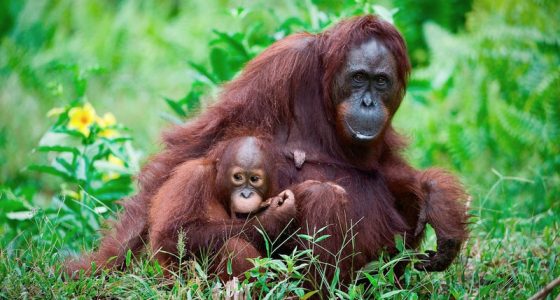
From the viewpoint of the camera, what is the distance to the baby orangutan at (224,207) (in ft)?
14.4

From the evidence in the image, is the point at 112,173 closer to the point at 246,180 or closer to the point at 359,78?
the point at 246,180

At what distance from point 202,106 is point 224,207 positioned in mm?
1042

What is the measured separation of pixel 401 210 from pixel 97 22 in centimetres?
802

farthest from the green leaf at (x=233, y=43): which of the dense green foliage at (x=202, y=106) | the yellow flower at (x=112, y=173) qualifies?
the yellow flower at (x=112, y=173)

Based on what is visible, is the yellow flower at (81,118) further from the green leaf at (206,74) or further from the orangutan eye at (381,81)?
the orangutan eye at (381,81)

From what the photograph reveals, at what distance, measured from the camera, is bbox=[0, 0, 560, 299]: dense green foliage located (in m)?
4.59

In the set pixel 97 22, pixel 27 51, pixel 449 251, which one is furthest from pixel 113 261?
pixel 97 22

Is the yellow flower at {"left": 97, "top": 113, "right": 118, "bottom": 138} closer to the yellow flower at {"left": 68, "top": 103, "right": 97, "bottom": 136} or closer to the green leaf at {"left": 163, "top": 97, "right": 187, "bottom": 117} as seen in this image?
the yellow flower at {"left": 68, "top": 103, "right": 97, "bottom": 136}

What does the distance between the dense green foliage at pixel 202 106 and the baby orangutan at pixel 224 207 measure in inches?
5.8

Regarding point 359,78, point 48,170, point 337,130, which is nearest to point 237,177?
point 337,130

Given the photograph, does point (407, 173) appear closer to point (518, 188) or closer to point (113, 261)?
point (113, 261)

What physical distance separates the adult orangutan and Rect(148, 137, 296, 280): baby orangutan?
0.24 m

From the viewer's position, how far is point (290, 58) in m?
4.89

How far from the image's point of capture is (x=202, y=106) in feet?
17.9
